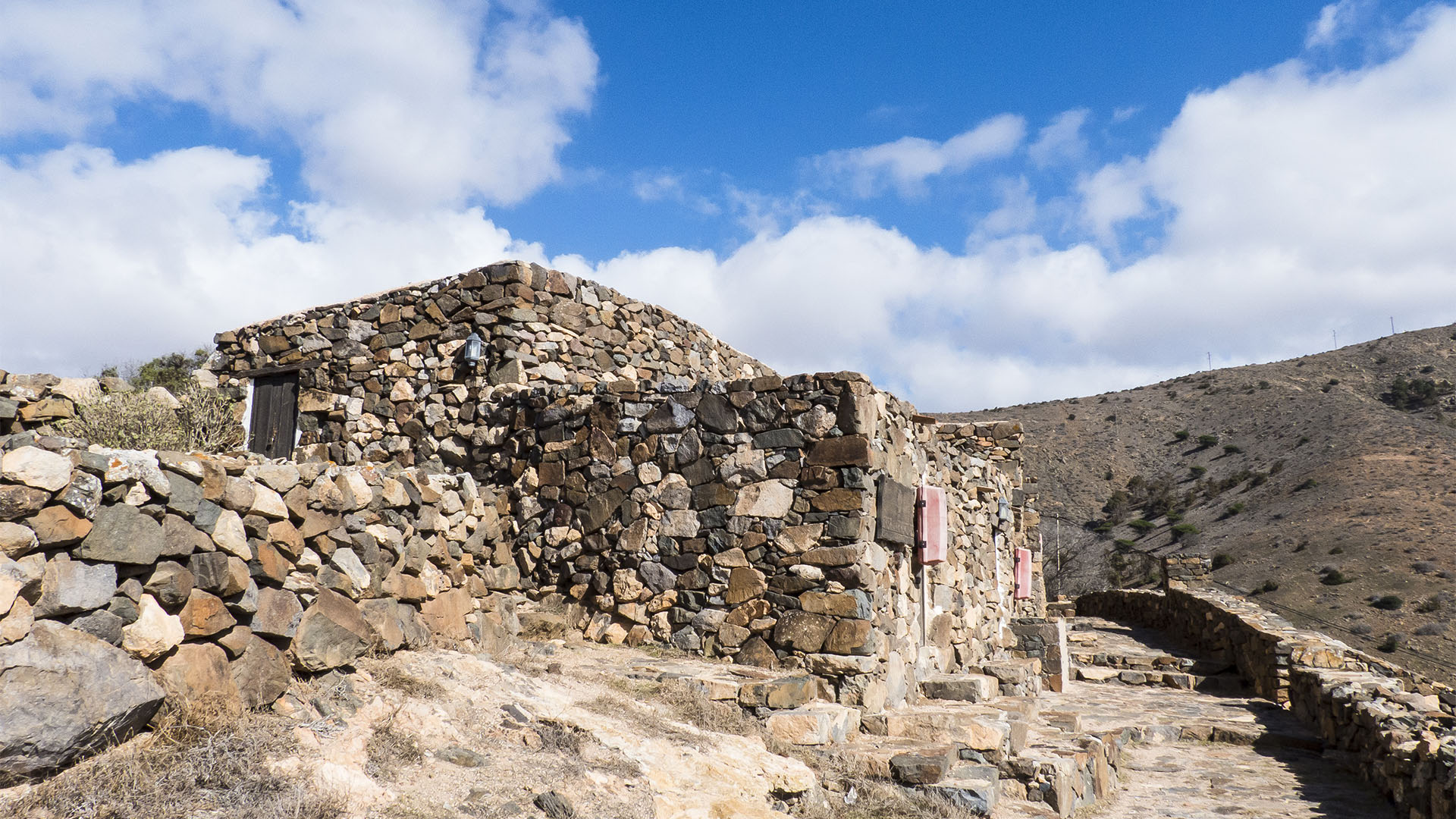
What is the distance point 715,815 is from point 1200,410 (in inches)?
2097

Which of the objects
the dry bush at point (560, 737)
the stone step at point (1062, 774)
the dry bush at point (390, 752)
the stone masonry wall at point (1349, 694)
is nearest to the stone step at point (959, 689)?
the stone step at point (1062, 774)

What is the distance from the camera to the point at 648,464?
7816 mm

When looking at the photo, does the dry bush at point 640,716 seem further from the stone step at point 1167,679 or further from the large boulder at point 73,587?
the stone step at point 1167,679

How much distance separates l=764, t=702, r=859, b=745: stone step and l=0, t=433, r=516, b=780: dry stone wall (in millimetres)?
2326

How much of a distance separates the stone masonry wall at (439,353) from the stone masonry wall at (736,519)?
0.75m

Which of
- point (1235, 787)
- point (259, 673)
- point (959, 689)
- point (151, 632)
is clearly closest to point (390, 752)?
point (259, 673)

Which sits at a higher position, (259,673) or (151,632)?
(151,632)

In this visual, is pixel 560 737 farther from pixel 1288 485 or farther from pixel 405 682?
pixel 1288 485

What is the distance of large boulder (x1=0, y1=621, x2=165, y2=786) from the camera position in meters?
3.11

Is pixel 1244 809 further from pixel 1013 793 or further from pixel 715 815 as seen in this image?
pixel 715 815

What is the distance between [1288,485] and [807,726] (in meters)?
38.7

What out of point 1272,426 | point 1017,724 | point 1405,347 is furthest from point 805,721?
point 1405,347

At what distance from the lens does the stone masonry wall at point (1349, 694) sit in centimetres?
673

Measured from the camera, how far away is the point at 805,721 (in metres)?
5.88
